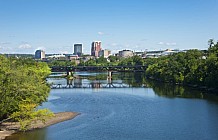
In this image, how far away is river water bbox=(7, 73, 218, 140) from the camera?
35281 mm

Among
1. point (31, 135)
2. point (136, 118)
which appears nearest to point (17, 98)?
point (31, 135)

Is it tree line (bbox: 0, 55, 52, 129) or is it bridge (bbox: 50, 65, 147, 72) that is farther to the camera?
bridge (bbox: 50, 65, 147, 72)

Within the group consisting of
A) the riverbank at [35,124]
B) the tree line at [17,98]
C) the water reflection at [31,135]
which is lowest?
the water reflection at [31,135]

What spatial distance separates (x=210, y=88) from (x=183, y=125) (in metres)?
30.6

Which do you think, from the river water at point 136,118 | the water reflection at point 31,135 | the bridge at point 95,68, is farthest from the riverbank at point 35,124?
the bridge at point 95,68

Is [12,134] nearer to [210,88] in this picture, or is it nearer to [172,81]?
[210,88]

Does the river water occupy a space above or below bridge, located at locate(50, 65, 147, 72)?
below

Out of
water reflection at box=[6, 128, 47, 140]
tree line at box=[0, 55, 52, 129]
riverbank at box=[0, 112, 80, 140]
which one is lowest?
water reflection at box=[6, 128, 47, 140]

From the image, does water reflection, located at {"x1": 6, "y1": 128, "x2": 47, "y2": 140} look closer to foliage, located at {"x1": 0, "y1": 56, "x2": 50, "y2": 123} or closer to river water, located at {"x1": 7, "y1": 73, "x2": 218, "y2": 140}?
river water, located at {"x1": 7, "y1": 73, "x2": 218, "y2": 140}

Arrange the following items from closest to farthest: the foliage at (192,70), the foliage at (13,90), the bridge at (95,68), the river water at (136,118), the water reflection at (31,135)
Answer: the water reflection at (31,135)
the river water at (136,118)
the foliage at (13,90)
the foliage at (192,70)
the bridge at (95,68)

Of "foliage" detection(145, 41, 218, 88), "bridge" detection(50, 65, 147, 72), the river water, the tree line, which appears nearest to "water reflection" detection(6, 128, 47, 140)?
the river water

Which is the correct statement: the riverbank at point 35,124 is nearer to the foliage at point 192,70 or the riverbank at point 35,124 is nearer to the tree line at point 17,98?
the tree line at point 17,98

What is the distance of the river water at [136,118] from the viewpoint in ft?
116

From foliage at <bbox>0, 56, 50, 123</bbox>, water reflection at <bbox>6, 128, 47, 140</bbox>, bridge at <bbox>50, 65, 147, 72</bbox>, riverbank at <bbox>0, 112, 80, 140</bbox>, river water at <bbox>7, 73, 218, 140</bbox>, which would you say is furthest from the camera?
bridge at <bbox>50, 65, 147, 72</bbox>
